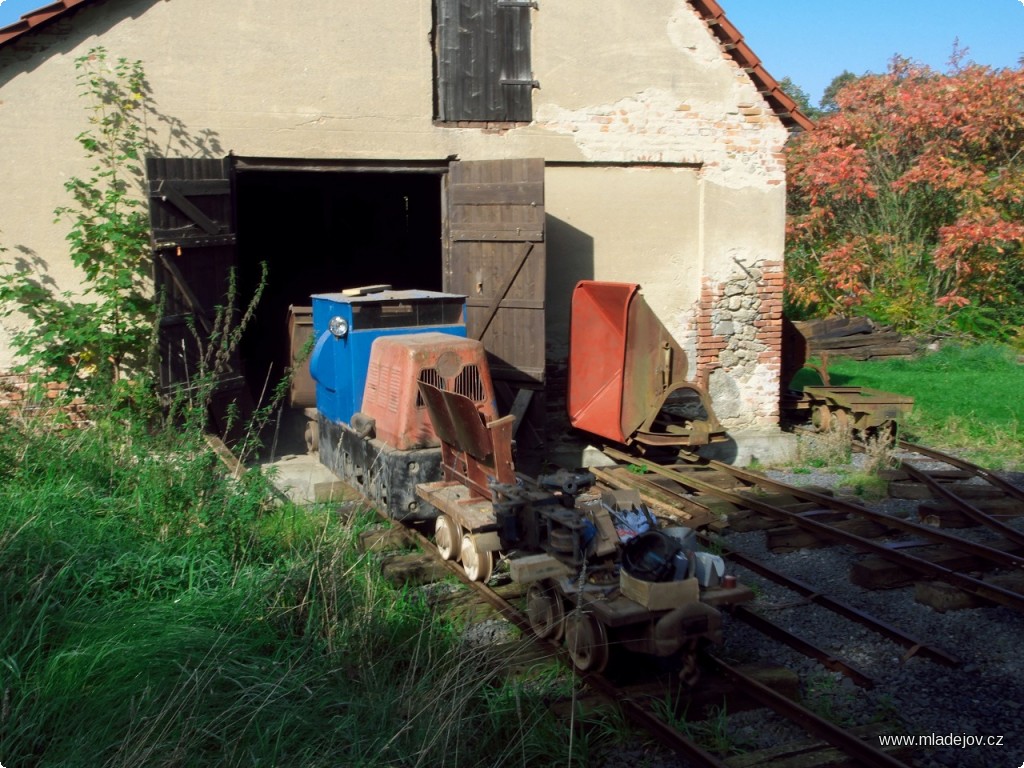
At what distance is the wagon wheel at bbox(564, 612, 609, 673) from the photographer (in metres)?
4.97

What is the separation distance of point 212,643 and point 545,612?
189 cm

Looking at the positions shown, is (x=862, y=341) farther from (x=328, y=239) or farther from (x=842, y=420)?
(x=328, y=239)

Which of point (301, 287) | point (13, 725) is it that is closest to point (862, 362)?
point (301, 287)

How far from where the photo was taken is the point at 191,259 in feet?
28.9

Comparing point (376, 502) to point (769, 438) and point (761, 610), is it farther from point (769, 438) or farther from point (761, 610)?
point (769, 438)

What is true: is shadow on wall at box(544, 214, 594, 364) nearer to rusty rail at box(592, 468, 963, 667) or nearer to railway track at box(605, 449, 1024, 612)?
railway track at box(605, 449, 1024, 612)

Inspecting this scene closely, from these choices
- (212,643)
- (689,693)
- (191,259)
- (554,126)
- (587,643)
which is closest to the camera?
(212,643)

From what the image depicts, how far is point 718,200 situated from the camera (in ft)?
36.7

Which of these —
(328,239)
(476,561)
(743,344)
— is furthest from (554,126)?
(328,239)

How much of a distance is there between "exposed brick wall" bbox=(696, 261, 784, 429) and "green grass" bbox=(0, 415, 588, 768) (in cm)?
607

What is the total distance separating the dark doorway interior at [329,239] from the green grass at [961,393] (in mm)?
7031

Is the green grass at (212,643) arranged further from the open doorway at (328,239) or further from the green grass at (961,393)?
the open doorway at (328,239)

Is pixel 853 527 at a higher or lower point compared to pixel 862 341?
Result: lower

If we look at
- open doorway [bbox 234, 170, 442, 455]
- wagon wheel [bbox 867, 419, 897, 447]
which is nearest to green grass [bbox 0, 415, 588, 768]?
wagon wheel [bbox 867, 419, 897, 447]
